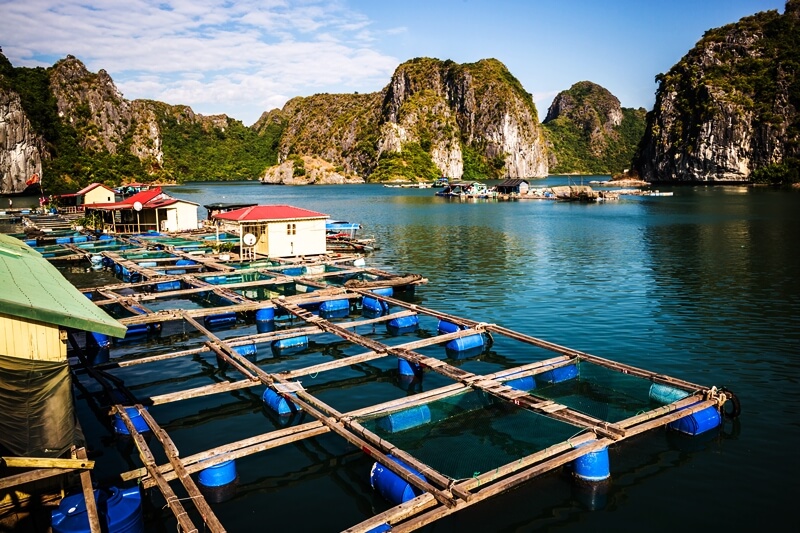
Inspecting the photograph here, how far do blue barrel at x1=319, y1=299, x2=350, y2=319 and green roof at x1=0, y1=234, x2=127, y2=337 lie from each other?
52.1 feet

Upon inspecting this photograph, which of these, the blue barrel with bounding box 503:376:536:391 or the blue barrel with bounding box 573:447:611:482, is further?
the blue barrel with bounding box 503:376:536:391

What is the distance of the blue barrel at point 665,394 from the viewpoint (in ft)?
57.1

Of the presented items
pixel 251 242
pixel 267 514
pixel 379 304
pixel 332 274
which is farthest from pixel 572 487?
pixel 251 242

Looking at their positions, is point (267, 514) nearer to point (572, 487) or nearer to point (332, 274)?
point (572, 487)

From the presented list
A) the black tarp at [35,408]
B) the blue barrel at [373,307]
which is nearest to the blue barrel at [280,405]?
the black tarp at [35,408]

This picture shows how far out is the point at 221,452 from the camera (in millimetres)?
13523

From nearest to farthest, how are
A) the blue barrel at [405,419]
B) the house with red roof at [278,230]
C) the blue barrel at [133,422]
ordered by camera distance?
the blue barrel at [405,419], the blue barrel at [133,422], the house with red roof at [278,230]

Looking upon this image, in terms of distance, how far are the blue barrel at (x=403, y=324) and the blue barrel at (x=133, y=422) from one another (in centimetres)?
1410

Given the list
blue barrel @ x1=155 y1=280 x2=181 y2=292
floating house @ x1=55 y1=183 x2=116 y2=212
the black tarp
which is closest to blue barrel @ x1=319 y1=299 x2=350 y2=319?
blue barrel @ x1=155 y1=280 x2=181 y2=292

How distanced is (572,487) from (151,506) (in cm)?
1017

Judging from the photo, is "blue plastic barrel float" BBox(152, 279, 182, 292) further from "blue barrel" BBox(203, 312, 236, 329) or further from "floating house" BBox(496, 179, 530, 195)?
"floating house" BBox(496, 179, 530, 195)

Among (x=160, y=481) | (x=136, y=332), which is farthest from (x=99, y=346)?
(x=160, y=481)

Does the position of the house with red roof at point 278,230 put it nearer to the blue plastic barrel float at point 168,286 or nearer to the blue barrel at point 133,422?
the blue plastic barrel float at point 168,286

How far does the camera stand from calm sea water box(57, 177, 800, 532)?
1315cm
